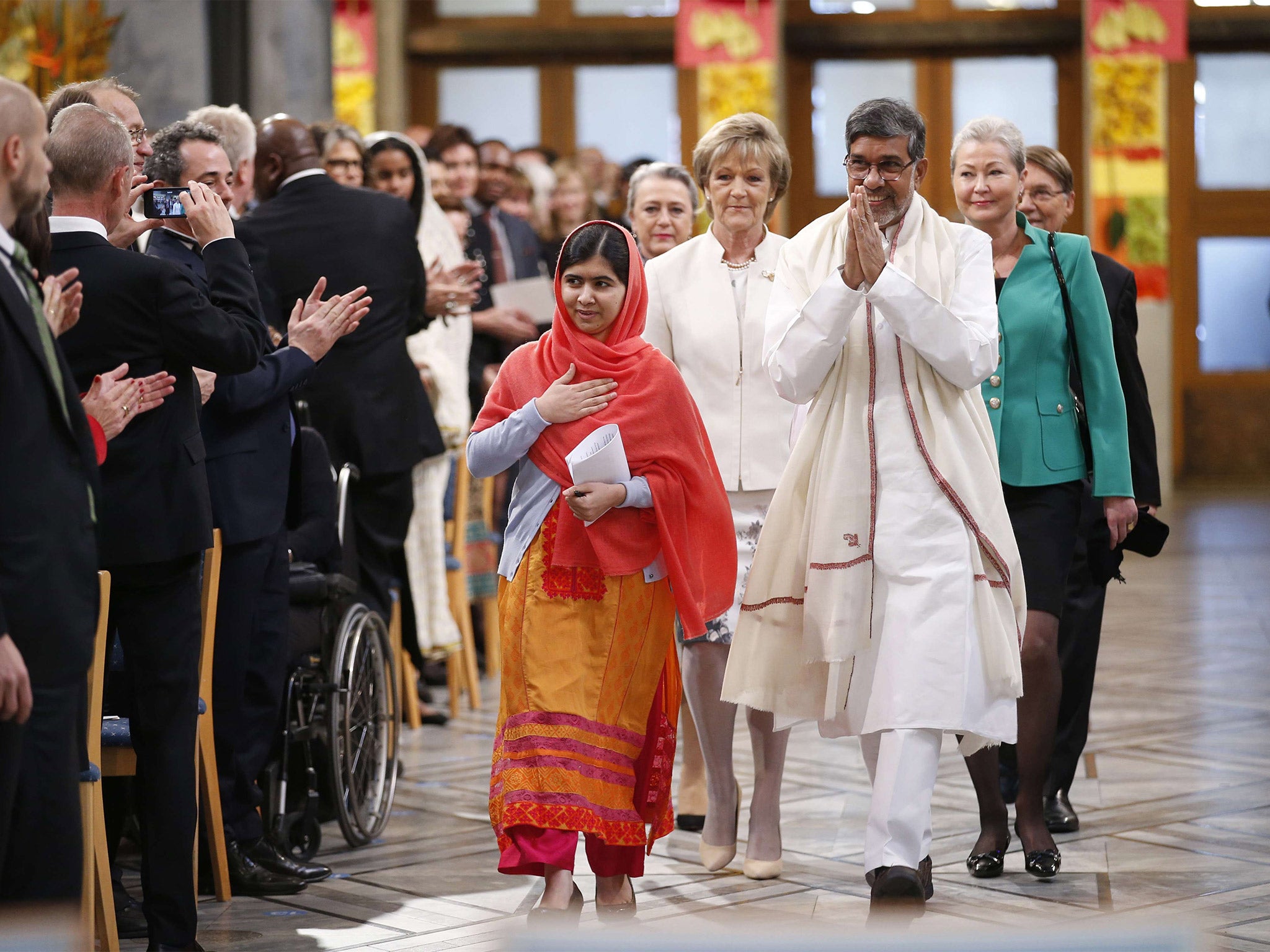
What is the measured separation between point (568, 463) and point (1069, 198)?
1.75 m

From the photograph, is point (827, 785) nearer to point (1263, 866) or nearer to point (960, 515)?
point (1263, 866)

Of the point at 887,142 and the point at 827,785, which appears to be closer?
the point at 887,142

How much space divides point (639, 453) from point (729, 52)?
9.78 metres

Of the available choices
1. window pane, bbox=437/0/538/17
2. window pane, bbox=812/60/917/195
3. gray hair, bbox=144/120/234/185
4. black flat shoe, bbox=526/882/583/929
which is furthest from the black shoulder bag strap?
window pane, bbox=437/0/538/17

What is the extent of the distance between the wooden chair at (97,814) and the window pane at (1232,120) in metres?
12.3

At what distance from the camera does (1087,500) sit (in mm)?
4336

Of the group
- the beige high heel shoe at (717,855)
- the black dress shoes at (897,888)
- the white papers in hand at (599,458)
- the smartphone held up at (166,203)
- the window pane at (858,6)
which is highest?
the window pane at (858,6)

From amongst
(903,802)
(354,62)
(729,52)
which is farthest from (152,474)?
(354,62)

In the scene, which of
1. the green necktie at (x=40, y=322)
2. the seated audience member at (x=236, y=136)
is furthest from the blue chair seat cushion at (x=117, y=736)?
the seated audience member at (x=236, y=136)

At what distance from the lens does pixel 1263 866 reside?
13.4 feet

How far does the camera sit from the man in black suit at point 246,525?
3996mm

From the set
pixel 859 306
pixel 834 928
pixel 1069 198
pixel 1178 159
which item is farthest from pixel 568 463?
pixel 1178 159

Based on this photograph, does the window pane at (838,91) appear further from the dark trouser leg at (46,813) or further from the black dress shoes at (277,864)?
the dark trouser leg at (46,813)

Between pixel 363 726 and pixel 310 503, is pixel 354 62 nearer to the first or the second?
pixel 310 503
